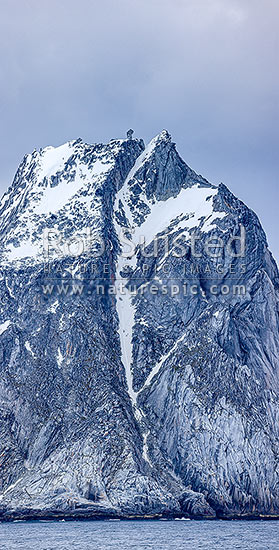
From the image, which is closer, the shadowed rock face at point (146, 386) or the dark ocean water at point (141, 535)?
the dark ocean water at point (141, 535)

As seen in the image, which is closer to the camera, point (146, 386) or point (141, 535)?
point (141, 535)

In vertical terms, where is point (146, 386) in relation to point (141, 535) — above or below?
above

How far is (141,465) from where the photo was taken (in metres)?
166

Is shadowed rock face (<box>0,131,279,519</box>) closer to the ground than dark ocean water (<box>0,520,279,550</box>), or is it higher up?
higher up

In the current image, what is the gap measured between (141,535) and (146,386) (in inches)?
2057

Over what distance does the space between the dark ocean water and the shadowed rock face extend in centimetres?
798

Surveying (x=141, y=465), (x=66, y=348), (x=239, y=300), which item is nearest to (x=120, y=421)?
(x=141, y=465)

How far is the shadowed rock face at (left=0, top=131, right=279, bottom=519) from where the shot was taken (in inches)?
6373

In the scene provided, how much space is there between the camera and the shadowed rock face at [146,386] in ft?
531

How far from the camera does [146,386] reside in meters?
184

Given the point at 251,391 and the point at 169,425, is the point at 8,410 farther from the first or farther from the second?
the point at 251,391

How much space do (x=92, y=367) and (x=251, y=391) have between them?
104 ft

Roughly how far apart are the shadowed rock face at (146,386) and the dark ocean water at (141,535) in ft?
26.2

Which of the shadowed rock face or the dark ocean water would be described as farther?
the shadowed rock face
